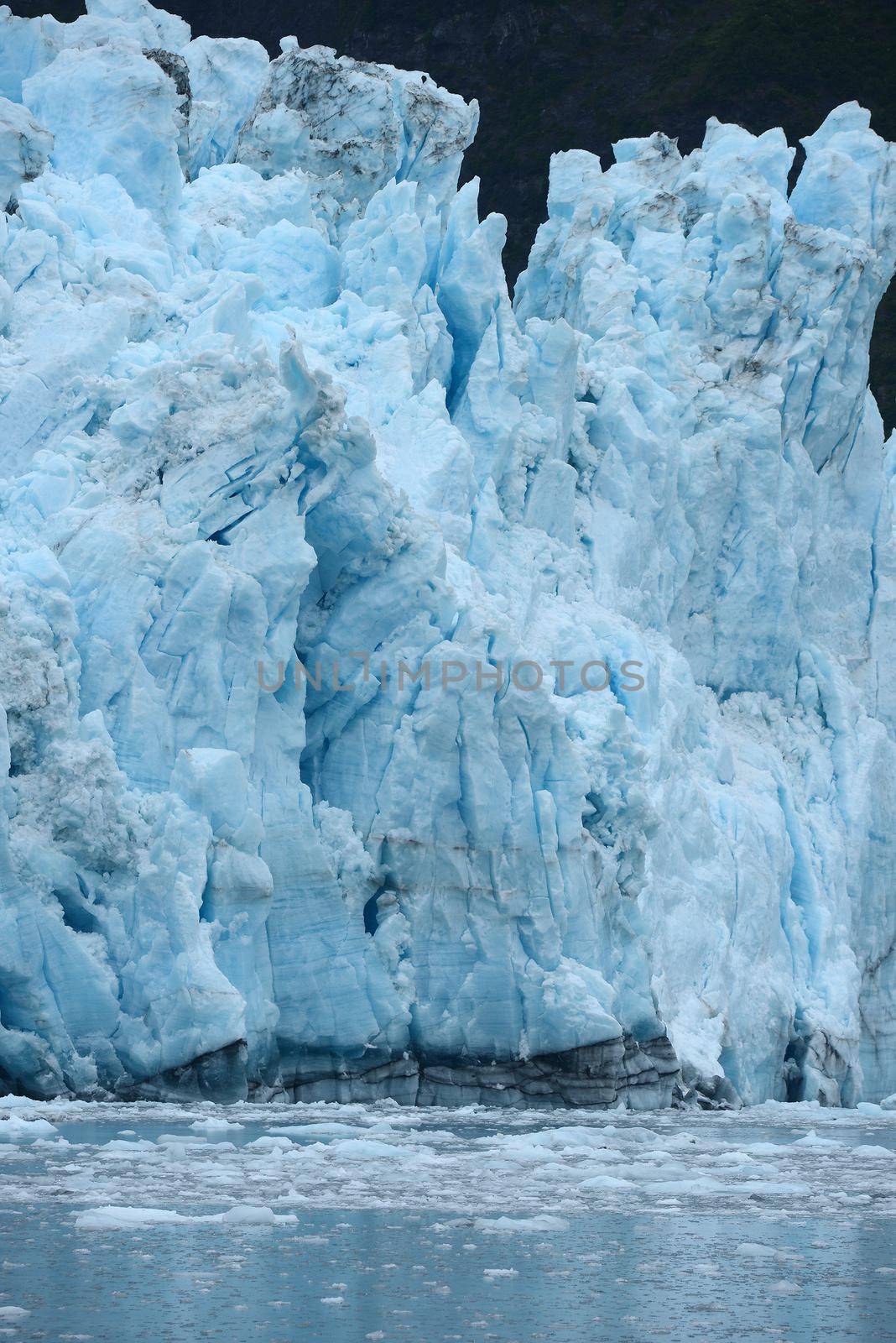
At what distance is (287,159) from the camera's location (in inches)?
784

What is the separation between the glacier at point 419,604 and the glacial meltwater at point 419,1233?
1966mm

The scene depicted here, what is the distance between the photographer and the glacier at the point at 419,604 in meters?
13.4

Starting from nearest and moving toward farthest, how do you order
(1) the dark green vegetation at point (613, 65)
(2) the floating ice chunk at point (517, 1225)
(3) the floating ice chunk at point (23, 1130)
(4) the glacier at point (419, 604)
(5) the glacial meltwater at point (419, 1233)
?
1. (5) the glacial meltwater at point (419, 1233)
2. (2) the floating ice chunk at point (517, 1225)
3. (3) the floating ice chunk at point (23, 1130)
4. (4) the glacier at point (419, 604)
5. (1) the dark green vegetation at point (613, 65)

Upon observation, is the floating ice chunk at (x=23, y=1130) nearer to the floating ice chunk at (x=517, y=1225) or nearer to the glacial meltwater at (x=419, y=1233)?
the glacial meltwater at (x=419, y=1233)

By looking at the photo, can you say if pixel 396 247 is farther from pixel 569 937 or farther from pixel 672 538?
pixel 569 937

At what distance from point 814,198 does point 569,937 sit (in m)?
12.1

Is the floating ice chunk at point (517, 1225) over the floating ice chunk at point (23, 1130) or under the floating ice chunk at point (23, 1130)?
under

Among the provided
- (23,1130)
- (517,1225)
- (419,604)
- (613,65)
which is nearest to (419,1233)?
(517,1225)

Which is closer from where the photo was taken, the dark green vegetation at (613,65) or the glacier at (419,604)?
the glacier at (419,604)

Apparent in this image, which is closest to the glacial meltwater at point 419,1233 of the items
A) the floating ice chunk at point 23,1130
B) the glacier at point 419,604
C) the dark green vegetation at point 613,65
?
the floating ice chunk at point 23,1130

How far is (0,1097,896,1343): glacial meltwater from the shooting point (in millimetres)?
5852

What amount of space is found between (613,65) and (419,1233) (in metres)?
45.3

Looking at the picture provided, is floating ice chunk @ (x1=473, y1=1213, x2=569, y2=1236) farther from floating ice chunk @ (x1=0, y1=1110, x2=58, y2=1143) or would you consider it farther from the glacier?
the glacier

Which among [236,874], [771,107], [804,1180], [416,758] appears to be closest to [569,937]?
[416,758]
